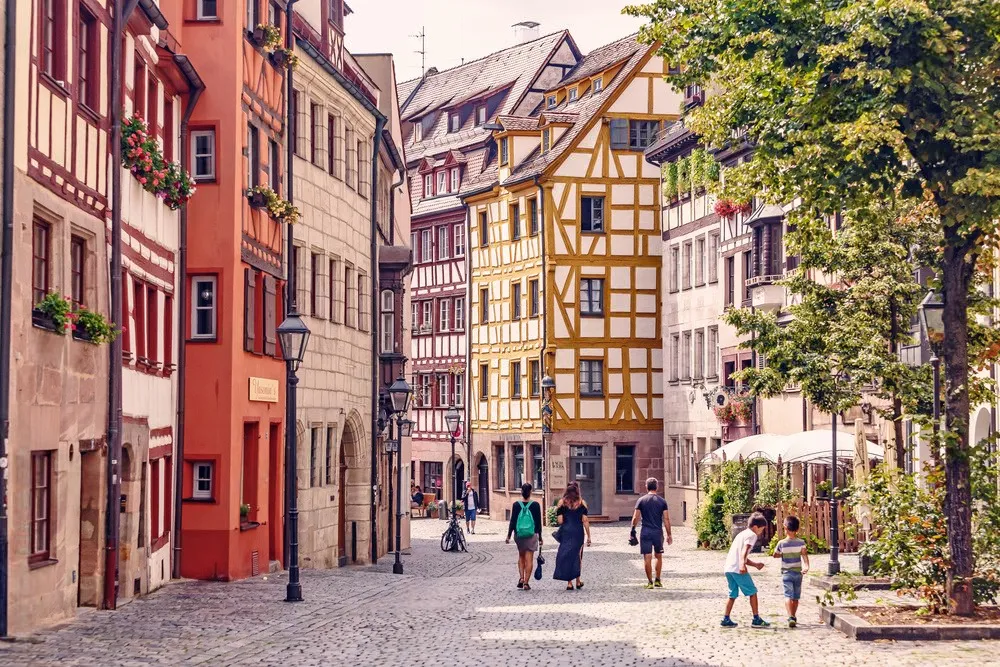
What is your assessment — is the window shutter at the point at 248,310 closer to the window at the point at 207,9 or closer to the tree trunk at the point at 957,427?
the window at the point at 207,9

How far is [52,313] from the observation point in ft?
57.7

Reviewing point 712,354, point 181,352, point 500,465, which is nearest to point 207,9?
point 181,352

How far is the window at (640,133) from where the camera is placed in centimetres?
6003

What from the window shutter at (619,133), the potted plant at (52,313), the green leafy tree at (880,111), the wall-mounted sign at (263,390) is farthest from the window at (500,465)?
the potted plant at (52,313)

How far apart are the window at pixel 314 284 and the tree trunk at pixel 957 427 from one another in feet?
55.4

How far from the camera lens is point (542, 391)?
2344 inches

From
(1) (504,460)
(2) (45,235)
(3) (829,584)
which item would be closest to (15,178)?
(2) (45,235)

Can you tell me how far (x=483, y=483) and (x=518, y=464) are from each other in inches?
173

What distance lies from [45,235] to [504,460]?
1819 inches

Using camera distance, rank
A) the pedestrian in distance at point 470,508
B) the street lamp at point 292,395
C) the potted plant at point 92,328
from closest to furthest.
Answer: the potted plant at point 92,328 < the street lamp at point 292,395 < the pedestrian in distance at point 470,508

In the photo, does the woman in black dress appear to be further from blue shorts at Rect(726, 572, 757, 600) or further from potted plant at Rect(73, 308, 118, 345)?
potted plant at Rect(73, 308, 118, 345)

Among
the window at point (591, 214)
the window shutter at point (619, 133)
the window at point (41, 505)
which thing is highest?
the window shutter at point (619, 133)

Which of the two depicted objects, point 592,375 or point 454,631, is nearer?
point 454,631

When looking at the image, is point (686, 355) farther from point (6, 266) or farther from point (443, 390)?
point (6, 266)
